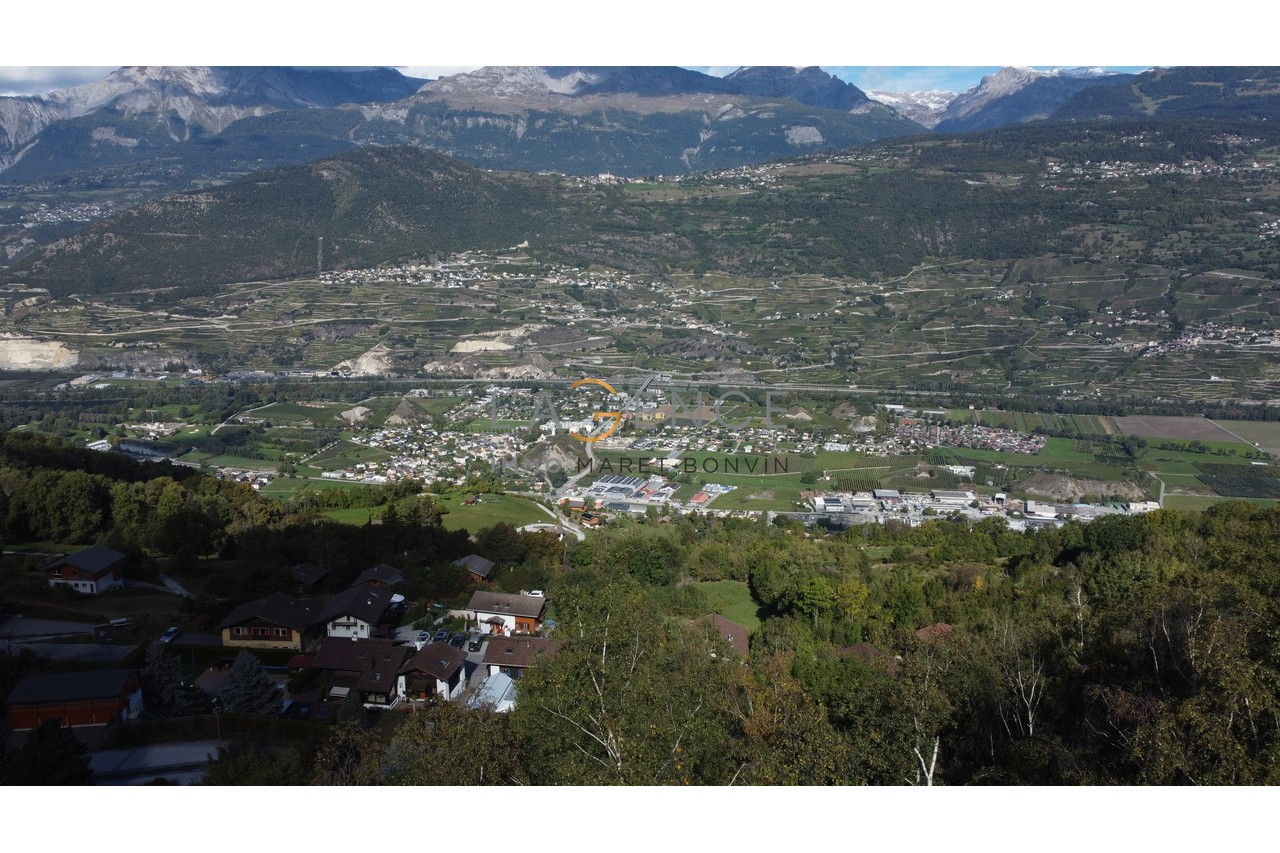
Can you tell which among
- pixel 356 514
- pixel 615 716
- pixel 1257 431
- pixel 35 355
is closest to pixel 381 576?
pixel 356 514

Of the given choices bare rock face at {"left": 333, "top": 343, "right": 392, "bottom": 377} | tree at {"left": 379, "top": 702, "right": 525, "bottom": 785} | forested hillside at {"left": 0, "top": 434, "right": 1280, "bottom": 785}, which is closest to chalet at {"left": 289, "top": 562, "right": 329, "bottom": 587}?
forested hillside at {"left": 0, "top": 434, "right": 1280, "bottom": 785}

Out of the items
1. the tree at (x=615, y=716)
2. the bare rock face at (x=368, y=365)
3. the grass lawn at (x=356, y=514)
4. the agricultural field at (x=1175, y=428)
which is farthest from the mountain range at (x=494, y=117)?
the tree at (x=615, y=716)

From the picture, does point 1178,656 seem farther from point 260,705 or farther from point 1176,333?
point 1176,333

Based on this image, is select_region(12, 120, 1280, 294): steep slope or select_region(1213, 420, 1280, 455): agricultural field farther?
select_region(12, 120, 1280, 294): steep slope

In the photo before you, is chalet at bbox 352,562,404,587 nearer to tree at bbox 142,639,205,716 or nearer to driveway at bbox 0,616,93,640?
driveway at bbox 0,616,93,640

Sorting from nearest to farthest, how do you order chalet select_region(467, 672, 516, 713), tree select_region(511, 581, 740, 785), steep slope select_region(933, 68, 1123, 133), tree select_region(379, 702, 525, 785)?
1. tree select_region(511, 581, 740, 785)
2. tree select_region(379, 702, 525, 785)
3. chalet select_region(467, 672, 516, 713)
4. steep slope select_region(933, 68, 1123, 133)

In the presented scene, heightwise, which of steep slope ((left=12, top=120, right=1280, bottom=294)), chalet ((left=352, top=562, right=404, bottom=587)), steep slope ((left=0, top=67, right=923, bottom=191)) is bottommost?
chalet ((left=352, top=562, right=404, bottom=587))
